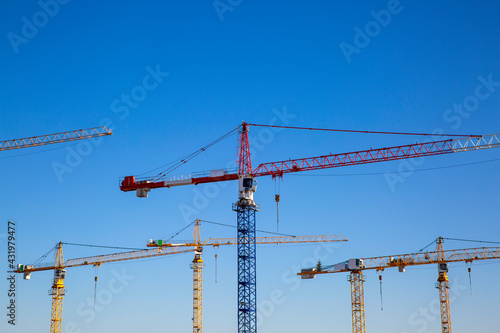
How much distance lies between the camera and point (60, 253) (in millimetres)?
159250

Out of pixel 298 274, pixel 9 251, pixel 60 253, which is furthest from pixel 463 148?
pixel 60 253

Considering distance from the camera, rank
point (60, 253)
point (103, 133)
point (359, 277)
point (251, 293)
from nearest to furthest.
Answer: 1. point (251, 293)
2. point (103, 133)
3. point (359, 277)
4. point (60, 253)

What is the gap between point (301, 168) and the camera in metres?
124

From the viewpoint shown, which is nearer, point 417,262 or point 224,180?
point 224,180

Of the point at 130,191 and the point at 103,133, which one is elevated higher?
the point at 103,133

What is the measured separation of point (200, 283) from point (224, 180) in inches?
1491

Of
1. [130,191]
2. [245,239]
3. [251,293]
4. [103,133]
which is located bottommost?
[251,293]

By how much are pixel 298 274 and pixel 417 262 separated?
22139mm

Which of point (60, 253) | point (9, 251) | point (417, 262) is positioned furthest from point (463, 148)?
point (60, 253)

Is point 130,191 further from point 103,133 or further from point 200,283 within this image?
point 200,283

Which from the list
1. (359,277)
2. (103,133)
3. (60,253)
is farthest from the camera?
(60,253)

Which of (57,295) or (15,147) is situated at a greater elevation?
(15,147)

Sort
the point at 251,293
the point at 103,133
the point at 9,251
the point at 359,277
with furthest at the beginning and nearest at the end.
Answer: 1. the point at 359,277
2. the point at 103,133
3. the point at 251,293
4. the point at 9,251

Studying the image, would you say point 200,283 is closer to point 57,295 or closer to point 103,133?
point 57,295
